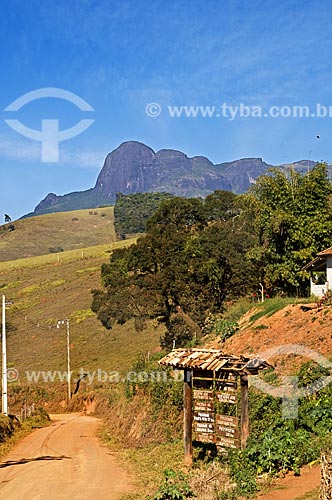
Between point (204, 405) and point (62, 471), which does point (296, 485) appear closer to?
point (204, 405)

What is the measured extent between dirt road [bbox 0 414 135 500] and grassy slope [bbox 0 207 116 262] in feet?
344

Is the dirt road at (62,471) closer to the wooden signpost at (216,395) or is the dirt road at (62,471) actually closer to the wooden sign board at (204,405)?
the wooden signpost at (216,395)

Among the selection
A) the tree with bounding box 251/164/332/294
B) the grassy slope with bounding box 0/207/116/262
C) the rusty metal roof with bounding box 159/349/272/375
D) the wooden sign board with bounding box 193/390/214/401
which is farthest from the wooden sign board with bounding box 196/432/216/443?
the grassy slope with bounding box 0/207/116/262

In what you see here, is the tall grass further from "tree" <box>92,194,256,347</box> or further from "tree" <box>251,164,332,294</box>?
"tree" <box>251,164,332,294</box>

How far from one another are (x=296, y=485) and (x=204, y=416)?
3751mm

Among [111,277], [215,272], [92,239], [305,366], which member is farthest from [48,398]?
[92,239]

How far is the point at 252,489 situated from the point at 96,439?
1341cm

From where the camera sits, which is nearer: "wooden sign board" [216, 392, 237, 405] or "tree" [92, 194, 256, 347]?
"wooden sign board" [216, 392, 237, 405]

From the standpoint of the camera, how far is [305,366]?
1908 cm

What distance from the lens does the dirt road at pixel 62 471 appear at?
46.2 feet

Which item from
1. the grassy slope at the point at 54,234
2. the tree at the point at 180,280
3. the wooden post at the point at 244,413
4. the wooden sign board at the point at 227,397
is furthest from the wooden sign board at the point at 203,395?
the grassy slope at the point at 54,234

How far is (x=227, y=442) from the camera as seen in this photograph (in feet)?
46.4

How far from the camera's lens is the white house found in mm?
32469

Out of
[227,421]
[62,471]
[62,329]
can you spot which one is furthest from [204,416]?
[62,329]
